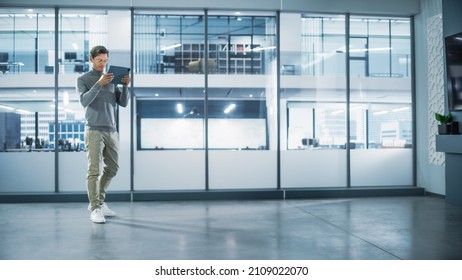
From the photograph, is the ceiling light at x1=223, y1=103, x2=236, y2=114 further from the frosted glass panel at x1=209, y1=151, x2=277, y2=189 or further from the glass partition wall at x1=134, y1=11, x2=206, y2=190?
the frosted glass panel at x1=209, y1=151, x2=277, y2=189

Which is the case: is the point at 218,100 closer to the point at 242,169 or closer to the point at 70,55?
the point at 242,169

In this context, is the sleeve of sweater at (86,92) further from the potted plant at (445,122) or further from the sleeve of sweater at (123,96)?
the potted plant at (445,122)

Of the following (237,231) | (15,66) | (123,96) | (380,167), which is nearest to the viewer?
(237,231)

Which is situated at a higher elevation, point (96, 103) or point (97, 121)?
point (96, 103)

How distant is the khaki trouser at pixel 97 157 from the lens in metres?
3.84

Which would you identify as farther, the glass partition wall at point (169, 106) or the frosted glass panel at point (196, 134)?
the frosted glass panel at point (196, 134)

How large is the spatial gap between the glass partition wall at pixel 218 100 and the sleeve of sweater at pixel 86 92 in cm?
191

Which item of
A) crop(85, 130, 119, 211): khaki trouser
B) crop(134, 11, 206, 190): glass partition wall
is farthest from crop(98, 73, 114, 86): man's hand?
crop(134, 11, 206, 190): glass partition wall

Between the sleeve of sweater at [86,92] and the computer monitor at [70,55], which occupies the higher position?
the computer monitor at [70,55]

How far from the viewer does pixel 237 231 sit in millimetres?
3424

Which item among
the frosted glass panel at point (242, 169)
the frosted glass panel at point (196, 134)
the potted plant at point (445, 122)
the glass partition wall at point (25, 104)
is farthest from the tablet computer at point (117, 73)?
the potted plant at point (445, 122)

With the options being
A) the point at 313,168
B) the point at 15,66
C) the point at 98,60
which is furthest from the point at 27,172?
the point at 313,168

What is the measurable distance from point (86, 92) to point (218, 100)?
2.56 meters

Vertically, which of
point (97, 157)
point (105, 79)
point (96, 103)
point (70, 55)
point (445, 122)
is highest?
point (70, 55)
